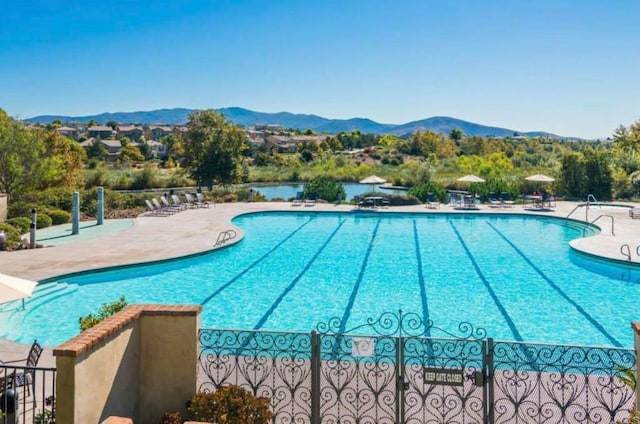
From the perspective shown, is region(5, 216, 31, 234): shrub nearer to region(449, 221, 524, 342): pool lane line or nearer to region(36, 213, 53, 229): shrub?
region(36, 213, 53, 229): shrub

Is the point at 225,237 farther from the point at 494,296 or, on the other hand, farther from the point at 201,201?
the point at 201,201

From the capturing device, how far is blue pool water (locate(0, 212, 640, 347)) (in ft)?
33.8

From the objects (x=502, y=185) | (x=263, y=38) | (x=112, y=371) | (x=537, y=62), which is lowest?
(x=112, y=371)

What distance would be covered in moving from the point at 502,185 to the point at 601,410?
25.3 meters

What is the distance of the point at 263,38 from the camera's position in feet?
106

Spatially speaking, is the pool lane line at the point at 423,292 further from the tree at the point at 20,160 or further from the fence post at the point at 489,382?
the tree at the point at 20,160

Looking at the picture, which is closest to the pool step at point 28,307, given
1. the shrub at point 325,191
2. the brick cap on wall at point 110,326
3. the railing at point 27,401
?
the railing at point 27,401

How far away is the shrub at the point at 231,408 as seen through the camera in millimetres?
4977

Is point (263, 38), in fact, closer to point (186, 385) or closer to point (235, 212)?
point (235, 212)

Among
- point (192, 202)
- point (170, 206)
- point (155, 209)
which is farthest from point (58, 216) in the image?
point (192, 202)

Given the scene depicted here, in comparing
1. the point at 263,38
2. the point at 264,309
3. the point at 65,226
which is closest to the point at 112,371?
the point at 264,309

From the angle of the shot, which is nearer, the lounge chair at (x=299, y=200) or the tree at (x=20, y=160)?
the tree at (x=20, y=160)

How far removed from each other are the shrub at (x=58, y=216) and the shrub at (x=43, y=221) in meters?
0.38

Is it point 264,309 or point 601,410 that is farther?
point 264,309
